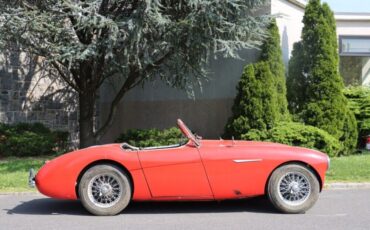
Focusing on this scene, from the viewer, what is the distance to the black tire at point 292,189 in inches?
288

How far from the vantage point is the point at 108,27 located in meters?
11.5

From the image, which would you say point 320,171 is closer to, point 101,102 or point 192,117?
point 192,117

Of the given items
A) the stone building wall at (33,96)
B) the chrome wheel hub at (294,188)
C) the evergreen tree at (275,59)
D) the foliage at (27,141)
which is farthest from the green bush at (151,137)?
the chrome wheel hub at (294,188)

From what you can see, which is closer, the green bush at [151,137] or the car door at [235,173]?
the car door at [235,173]

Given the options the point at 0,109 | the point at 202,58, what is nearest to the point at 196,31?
the point at 202,58

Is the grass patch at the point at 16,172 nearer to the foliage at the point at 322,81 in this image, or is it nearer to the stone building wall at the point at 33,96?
the stone building wall at the point at 33,96

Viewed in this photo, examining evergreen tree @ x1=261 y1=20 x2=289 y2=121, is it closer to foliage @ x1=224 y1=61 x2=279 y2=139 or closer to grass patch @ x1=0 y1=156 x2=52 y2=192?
foliage @ x1=224 y1=61 x2=279 y2=139

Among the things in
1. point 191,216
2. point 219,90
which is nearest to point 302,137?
point 219,90

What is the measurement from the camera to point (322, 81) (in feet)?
→ 46.9

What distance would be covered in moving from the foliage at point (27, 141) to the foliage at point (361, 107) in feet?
27.8

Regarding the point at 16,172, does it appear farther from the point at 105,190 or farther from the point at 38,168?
the point at 105,190

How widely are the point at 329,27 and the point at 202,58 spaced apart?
4061mm

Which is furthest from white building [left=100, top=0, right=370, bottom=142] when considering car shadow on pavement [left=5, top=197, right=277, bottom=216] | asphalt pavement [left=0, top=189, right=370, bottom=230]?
car shadow on pavement [left=5, top=197, right=277, bottom=216]

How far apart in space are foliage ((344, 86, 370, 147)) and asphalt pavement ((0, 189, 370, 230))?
6841 mm
